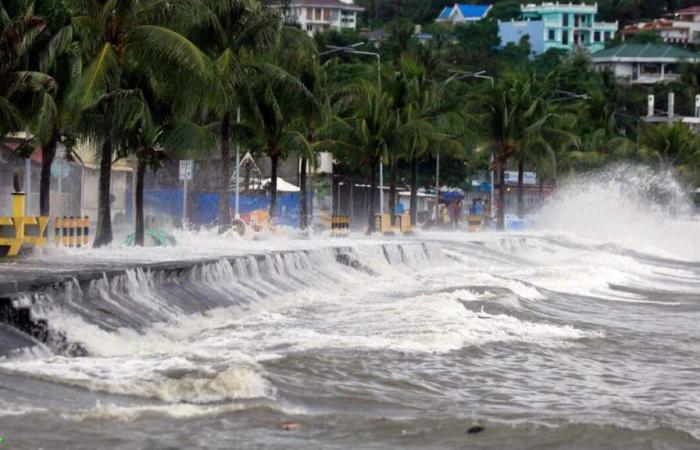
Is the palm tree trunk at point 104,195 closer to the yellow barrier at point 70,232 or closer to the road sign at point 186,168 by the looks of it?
the yellow barrier at point 70,232

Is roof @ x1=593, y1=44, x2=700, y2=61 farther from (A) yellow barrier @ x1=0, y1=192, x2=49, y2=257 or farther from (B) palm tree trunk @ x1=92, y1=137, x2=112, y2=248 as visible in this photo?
(A) yellow barrier @ x1=0, y1=192, x2=49, y2=257

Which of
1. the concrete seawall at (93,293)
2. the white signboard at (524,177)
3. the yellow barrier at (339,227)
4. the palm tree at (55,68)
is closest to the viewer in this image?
the concrete seawall at (93,293)

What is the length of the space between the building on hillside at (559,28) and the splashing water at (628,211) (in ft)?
299

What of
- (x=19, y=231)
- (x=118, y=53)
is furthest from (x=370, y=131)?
(x=19, y=231)

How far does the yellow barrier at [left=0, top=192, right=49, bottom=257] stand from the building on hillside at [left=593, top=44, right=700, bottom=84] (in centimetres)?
13527

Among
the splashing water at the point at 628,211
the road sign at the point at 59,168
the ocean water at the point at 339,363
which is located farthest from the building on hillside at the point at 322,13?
the ocean water at the point at 339,363

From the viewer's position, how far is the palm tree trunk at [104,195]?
94.2 feet

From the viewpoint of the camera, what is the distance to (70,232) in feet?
94.9

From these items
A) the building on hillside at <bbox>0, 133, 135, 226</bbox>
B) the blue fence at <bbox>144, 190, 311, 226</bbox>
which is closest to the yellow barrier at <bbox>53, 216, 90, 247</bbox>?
the building on hillside at <bbox>0, 133, 135, 226</bbox>

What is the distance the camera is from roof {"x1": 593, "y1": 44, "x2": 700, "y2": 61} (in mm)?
156875

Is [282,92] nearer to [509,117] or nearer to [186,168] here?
[186,168]

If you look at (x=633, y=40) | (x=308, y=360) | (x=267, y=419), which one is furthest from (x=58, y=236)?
(x=633, y=40)

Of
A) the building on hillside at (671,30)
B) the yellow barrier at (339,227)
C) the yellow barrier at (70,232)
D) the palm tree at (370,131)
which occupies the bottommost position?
the yellow barrier at (339,227)

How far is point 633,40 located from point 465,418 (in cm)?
16606
